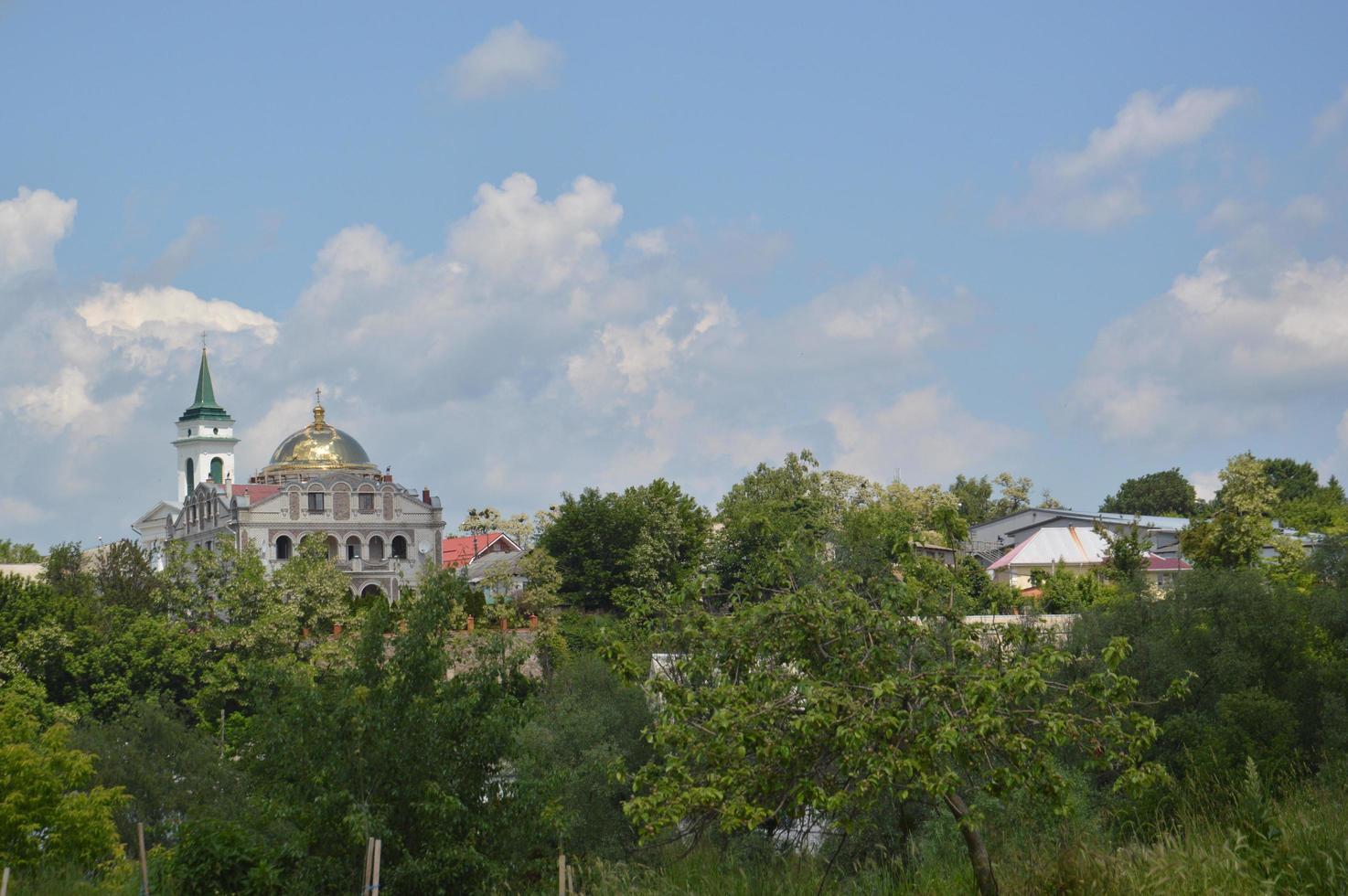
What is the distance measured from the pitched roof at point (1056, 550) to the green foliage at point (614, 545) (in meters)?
14.5

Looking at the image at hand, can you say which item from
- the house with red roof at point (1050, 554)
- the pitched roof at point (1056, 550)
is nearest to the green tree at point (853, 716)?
the house with red roof at point (1050, 554)

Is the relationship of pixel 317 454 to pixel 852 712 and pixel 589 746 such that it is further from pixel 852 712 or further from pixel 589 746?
pixel 852 712

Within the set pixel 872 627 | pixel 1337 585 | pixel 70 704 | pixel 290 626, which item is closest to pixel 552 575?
pixel 290 626

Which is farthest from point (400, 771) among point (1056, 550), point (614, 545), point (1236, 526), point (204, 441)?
point (204, 441)

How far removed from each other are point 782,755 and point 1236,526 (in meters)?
41.7

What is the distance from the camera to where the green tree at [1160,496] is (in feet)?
364

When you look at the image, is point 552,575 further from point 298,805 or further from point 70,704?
point 298,805

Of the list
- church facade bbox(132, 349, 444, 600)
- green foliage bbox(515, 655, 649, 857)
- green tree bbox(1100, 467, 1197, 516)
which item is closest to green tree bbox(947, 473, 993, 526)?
green tree bbox(1100, 467, 1197, 516)

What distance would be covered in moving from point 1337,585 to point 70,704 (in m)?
32.5

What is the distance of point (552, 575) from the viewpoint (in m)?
58.4

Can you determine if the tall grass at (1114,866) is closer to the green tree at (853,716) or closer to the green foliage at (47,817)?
the green tree at (853,716)

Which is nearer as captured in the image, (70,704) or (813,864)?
(813,864)

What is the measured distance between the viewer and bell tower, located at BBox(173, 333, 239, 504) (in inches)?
4712

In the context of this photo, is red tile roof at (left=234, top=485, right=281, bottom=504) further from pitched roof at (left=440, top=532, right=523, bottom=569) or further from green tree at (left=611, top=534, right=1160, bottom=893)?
green tree at (left=611, top=534, right=1160, bottom=893)
